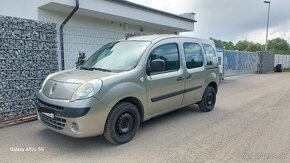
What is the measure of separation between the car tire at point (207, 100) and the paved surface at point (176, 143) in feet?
1.27

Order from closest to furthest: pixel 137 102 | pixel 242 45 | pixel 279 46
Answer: pixel 137 102
pixel 279 46
pixel 242 45

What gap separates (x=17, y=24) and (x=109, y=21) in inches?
218

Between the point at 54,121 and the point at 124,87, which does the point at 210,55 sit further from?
the point at 54,121

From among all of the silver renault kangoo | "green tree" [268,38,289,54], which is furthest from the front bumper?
"green tree" [268,38,289,54]

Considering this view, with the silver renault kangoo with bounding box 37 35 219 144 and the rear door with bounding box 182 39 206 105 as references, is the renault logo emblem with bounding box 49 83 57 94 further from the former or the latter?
the rear door with bounding box 182 39 206 105

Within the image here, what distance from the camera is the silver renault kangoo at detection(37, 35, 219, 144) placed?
3.62 metres

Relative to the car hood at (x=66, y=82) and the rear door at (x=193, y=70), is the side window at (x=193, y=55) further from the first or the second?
the car hood at (x=66, y=82)

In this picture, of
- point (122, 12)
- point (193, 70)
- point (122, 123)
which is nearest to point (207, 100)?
point (193, 70)

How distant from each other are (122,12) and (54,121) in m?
6.89

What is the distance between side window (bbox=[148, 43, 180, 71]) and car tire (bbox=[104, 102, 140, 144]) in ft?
3.63

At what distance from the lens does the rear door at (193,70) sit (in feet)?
17.5

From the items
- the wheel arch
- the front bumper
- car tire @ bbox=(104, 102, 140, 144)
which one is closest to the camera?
the front bumper

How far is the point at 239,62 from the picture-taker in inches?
711

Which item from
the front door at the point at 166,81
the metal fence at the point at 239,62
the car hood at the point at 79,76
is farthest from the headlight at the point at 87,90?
the metal fence at the point at 239,62
